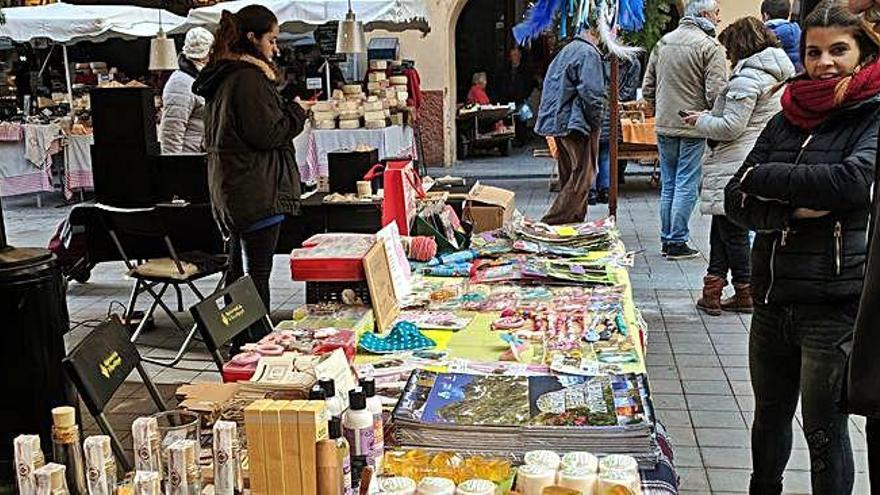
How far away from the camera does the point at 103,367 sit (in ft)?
7.44

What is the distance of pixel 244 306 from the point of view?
9.45ft

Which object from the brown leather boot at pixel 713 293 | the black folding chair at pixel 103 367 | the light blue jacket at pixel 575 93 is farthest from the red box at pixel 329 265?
→ the light blue jacket at pixel 575 93

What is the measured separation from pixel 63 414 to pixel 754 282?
185cm

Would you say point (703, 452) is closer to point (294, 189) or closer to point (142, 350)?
point (294, 189)

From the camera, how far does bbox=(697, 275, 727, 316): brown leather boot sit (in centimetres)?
537

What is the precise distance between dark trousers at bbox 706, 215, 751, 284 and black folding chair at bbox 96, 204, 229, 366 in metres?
2.86

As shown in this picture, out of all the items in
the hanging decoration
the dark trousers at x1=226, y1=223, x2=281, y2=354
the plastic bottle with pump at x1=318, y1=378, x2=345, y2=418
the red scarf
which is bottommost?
the dark trousers at x1=226, y1=223, x2=281, y2=354

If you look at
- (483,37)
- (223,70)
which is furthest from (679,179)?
(483,37)

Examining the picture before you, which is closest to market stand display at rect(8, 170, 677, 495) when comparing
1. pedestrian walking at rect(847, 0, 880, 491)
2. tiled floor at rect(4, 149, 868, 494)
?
pedestrian walking at rect(847, 0, 880, 491)

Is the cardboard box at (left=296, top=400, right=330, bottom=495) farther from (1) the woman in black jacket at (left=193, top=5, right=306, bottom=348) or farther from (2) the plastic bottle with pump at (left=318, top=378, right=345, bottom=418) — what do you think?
(1) the woman in black jacket at (left=193, top=5, right=306, bottom=348)

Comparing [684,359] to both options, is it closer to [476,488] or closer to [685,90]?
[685,90]

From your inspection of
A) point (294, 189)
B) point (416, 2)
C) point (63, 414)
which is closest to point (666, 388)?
point (294, 189)

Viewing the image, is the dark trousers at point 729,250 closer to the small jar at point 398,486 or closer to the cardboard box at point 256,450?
the small jar at point 398,486

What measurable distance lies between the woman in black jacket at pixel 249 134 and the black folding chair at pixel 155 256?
0.58 metres
